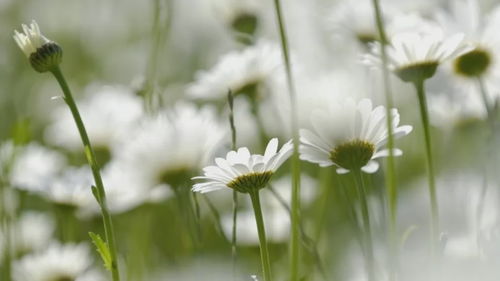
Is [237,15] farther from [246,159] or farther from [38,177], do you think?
[246,159]

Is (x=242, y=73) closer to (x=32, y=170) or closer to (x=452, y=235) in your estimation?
(x=452, y=235)

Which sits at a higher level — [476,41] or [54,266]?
[476,41]

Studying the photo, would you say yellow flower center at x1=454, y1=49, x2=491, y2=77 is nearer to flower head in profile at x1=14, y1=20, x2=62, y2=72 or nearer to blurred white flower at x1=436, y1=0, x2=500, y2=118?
blurred white flower at x1=436, y1=0, x2=500, y2=118

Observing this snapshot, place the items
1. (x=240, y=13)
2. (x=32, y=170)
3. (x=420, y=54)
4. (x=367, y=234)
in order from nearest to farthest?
(x=367, y=234)
(x=420, y=54)
(x=240, y=13)
(x=32, y=170)

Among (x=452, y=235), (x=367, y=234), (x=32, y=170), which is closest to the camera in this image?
(x=367, y=234)

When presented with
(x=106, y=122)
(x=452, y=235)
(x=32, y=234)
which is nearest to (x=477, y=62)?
(x=452, y=235)

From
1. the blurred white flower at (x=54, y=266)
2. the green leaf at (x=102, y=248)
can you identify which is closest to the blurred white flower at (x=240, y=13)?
the blurred white flower at (x=54, y=266)
